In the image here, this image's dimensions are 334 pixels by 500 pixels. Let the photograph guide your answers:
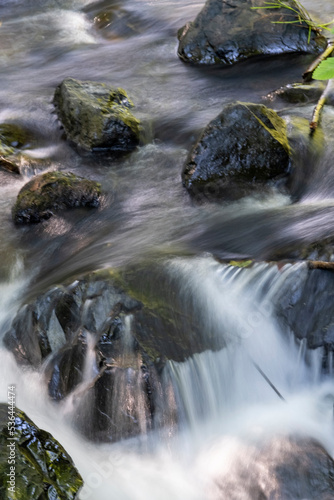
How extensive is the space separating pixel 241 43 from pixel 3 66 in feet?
10.9

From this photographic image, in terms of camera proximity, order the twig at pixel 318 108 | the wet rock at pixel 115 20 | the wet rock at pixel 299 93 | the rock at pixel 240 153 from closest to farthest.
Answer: the rock at pixel 240 153 → the twig at pixel 318 108 → the wet rock at pixel 299 93 → the wet rock at pixel 115 20

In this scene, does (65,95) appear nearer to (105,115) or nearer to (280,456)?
(105,115)

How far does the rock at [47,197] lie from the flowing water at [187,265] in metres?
0.10

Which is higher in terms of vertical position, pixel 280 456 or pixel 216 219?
pixel 216 219

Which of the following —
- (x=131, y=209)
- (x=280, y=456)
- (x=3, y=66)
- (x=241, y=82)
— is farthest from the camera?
(x=3, y=66)

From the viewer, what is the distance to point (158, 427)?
351 cm

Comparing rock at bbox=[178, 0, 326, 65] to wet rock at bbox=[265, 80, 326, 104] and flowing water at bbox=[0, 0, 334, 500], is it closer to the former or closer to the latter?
flowing water at bbox=[0, 0, 334, 500]

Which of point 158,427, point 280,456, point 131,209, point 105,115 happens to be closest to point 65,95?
point 105,115

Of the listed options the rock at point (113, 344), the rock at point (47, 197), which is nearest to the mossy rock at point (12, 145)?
the rock at point (47, 197)

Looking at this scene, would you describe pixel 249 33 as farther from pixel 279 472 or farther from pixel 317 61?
pixel 279 472

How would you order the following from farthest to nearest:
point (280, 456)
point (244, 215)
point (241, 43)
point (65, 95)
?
point (241, 43) → point (65, 95) → point (244, 215) → point (280, 456)

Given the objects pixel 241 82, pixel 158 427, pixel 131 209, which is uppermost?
pixel 241 82

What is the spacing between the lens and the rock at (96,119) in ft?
19.7

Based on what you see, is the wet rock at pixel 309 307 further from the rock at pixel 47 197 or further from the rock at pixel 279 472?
the rock at pixel 47 197
